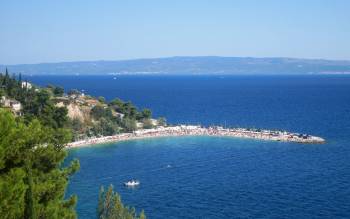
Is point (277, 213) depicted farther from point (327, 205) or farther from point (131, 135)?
point (131, 135)

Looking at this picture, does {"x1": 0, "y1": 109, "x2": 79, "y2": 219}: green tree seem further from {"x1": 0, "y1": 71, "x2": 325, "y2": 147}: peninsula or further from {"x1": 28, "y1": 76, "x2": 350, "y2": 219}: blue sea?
{"x1": 0, "y1": 71, "x2": 325, "y2": 147}: peninsula

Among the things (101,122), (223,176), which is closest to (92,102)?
(101,122)

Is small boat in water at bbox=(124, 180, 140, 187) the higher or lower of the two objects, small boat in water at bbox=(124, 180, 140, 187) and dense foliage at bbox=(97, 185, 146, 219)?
the lower

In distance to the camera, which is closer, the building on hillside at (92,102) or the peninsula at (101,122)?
the peninsula at (101,122)

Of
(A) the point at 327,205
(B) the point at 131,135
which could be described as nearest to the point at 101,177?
(A) the point at 327,205

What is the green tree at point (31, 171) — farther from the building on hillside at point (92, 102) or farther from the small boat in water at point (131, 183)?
the building on hillside at point (92, 102)

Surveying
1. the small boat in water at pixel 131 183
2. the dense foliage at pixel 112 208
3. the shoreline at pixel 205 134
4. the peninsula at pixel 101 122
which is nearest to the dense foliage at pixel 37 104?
the peninsula at pixel 101 122

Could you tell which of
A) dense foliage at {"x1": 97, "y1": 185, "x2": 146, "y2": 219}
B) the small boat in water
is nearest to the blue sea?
the small boat in water
